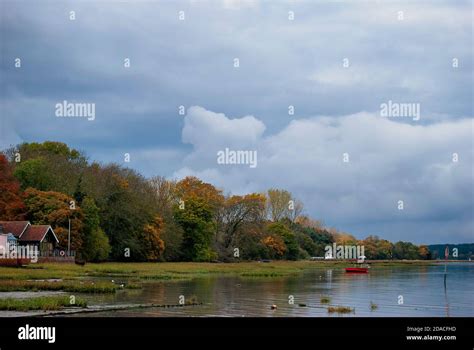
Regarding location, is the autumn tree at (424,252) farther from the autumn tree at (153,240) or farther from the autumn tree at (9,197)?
the autumn tree at (9,197)

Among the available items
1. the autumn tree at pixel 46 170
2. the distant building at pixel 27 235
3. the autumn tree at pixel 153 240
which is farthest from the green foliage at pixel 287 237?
the distant building at pixel 27 235

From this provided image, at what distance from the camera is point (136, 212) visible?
3204 inches

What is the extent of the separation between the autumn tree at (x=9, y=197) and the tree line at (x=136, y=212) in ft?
0.33

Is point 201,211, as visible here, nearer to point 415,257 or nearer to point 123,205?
point 123,205

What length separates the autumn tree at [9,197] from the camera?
223 ft

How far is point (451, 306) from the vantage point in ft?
140

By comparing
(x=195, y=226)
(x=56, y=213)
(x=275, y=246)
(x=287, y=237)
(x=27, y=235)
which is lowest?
(x=275, y=246)

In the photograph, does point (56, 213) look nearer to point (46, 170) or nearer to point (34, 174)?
point (34, 174)

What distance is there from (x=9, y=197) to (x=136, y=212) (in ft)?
55.9

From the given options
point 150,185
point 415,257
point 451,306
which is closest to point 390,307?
point 451,306

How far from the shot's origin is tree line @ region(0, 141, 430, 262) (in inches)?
2744

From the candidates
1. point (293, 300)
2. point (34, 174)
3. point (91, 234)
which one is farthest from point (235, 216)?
point (293, 300)
